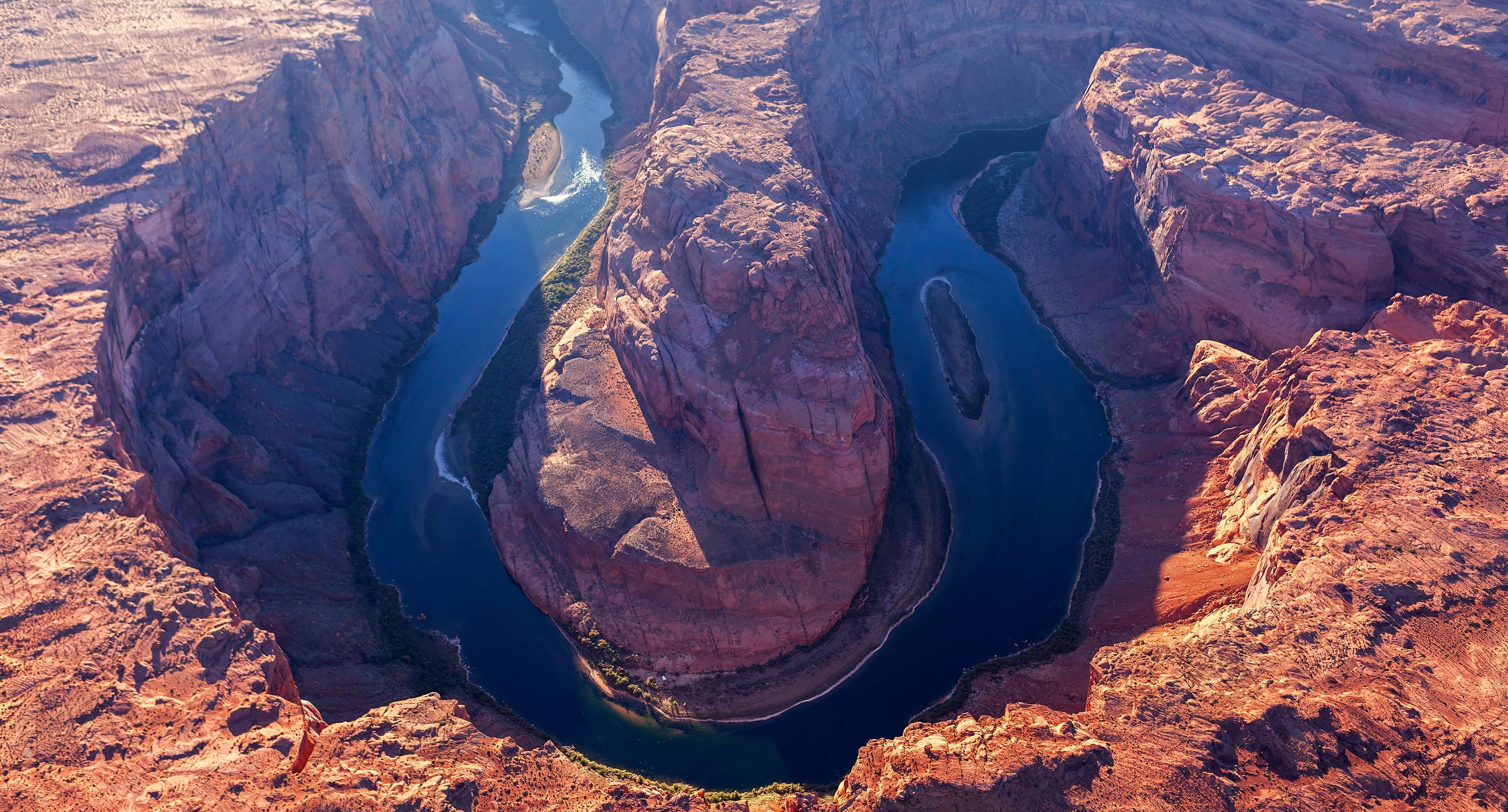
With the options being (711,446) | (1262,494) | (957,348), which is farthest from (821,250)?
(1262,494)

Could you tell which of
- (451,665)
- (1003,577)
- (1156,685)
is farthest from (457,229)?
(1156,685)

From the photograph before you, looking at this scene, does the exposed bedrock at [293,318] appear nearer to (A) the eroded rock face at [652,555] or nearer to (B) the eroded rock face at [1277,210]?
(A) the eroded rock face at [652,555]

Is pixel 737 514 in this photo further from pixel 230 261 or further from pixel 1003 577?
pixel 230 261

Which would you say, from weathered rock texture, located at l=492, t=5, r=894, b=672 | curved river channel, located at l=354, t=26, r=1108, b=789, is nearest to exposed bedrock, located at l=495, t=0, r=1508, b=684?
weathered rock texture, located at l=492, t=5, r=894, b=672

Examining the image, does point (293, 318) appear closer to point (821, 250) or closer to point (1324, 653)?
point (821, 250)

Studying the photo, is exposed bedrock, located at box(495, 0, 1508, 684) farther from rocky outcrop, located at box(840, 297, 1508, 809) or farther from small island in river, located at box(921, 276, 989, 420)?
rocky outcrop, located at box(840, 297, 1508, 809)

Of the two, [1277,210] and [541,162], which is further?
[541,162]
